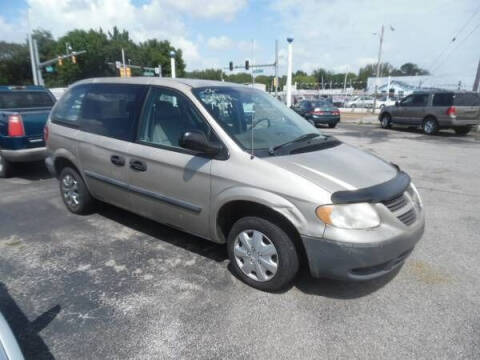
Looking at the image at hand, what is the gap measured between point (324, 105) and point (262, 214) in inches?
634

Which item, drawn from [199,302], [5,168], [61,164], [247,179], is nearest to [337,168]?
[247,179]

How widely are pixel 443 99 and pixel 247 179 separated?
14.1 m

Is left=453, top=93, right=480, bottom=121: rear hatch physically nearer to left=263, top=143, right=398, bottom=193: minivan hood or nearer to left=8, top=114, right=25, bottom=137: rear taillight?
left=263, top=143, right=398, bottom=193: minivan hood

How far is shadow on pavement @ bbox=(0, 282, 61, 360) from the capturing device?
7.14 feet

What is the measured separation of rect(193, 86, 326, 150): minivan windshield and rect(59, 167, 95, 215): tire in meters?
2.27

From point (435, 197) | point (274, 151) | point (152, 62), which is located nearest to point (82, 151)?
point (274, 151)

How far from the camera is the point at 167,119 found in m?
3.28

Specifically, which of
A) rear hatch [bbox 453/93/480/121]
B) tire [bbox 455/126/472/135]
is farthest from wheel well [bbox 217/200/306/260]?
tire [bbox 455/126/472/135]

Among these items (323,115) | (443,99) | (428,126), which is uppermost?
(443,99)

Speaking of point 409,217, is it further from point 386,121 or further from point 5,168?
point 386,121

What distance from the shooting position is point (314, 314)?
2.58 m

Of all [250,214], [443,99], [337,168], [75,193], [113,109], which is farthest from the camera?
[443,99]

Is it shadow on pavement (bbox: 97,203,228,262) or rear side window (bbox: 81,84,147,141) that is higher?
rear side window (bbox: 81,84,147,141)

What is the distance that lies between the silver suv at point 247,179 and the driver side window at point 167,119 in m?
0.01
